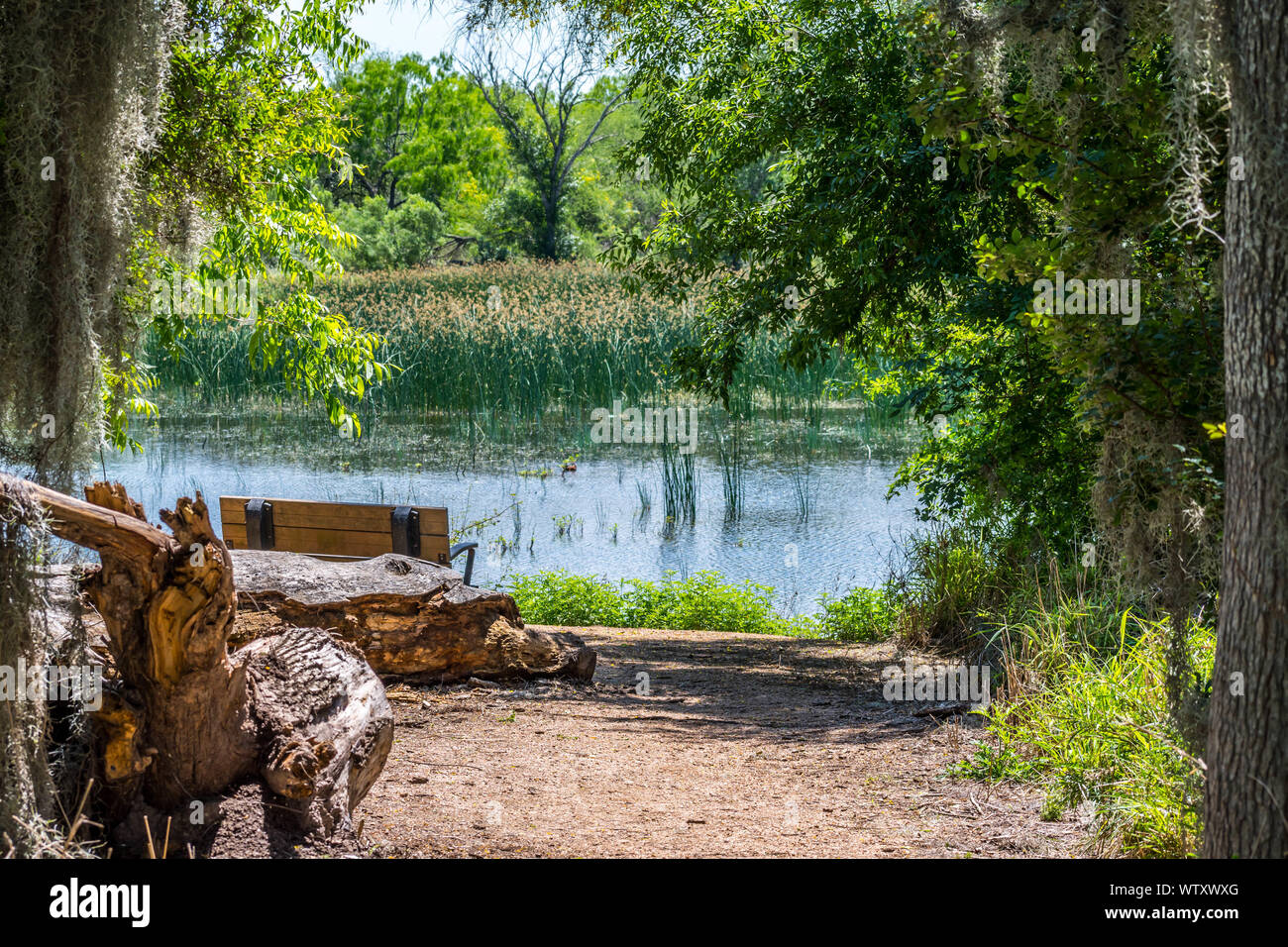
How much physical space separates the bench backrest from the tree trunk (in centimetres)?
544

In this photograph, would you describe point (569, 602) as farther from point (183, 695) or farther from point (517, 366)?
point (517, 366)

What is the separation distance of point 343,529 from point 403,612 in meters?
2.45

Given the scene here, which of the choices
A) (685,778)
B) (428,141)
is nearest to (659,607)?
(685,778)

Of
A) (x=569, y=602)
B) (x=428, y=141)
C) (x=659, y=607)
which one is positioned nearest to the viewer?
(x=569, y=602)

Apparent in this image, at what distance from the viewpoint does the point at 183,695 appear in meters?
3.14

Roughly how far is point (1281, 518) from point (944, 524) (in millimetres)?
6519

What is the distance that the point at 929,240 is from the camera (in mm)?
6918

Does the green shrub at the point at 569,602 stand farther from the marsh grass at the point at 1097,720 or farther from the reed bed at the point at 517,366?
the reed bed at the point at 517,366

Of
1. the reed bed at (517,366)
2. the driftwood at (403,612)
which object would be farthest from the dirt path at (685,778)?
the reed bed at (517,366)

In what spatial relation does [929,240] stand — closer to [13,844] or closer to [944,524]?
[944,524]

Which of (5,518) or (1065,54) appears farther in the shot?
(1065,54)

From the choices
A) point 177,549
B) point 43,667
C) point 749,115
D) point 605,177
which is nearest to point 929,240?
point 749,115

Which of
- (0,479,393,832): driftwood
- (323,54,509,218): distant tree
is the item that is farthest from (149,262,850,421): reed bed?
(323,54,509,218): distant tree

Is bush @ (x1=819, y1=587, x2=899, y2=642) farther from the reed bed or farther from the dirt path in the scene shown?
the reed bed
